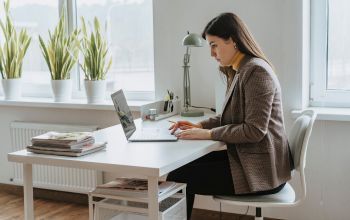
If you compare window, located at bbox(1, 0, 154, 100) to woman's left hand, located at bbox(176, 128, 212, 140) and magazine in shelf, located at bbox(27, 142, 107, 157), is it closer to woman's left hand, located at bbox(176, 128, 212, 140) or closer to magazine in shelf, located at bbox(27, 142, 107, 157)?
woman's left hand, located at bbox(176, 128, 212, 140)

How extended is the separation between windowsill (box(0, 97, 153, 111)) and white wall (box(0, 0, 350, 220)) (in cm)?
36

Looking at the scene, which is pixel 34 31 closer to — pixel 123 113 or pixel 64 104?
pixel 64 104

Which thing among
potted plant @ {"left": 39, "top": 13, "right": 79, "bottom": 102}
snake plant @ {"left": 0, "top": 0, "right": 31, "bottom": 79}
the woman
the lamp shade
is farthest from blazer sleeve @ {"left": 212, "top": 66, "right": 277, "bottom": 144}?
snake plant @ {"left": 0, "top": 0, "right": 31, "bottom": 79}

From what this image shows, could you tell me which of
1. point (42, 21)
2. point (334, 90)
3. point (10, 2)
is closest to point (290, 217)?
point (334, 90)

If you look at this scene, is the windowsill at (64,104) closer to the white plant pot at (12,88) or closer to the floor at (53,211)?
the white plant pot at (12,88)

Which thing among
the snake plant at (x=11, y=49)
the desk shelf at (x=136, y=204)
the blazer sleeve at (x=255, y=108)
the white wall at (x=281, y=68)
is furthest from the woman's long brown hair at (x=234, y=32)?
the snake plant at (x=11, y=49)

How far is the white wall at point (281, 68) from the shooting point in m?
3.50

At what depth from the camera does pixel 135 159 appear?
8.10 feet

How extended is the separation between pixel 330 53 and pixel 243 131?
3.97ft

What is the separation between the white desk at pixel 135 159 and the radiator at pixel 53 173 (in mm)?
1288

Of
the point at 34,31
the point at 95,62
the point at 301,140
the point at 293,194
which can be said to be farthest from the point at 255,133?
the point at 34,31

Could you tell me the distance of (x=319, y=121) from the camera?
3.53 metres

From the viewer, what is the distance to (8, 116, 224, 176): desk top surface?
7.79 feet

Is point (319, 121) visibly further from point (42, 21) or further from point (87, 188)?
point (42, 21)
